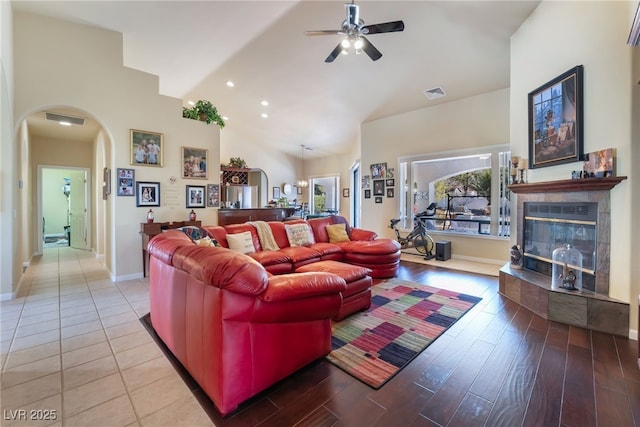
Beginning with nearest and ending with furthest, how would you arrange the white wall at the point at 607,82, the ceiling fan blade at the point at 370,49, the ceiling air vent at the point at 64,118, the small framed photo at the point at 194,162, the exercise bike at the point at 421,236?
the white wall at the point at 607,82 < the ceiling fan blade at the point at 370,49 < the ceiling air vent at the point at 64,118 < the small framed photo at the point at 194,162 < the exercise bike at the point at 421,236

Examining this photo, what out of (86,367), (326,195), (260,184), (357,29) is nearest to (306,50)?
(357,29)

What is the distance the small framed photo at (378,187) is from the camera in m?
7.00

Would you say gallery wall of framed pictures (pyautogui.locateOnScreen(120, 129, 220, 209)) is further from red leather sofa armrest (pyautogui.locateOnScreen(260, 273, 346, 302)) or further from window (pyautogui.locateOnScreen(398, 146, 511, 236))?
window (pyautogui.locateOnScreen(398, 146, 511, 236))

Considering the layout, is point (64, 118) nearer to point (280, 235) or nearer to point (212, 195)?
point (212, 195)

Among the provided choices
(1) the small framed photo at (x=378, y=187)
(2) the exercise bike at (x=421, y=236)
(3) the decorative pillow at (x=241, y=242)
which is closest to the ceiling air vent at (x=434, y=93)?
(1) the small framed photo at (x=378, y=187)

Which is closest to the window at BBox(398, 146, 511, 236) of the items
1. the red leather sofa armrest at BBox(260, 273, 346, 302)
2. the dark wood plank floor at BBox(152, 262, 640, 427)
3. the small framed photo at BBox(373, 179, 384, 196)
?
the small framed photo at BBox(373, 179, 384, 196)

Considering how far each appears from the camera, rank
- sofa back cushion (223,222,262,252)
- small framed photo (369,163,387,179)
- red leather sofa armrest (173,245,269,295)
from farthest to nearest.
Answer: small framed photo (369,163,387,179)
sofa back cushion (223,222,262,252)
red leather sofa armrest (173,245,269,295)

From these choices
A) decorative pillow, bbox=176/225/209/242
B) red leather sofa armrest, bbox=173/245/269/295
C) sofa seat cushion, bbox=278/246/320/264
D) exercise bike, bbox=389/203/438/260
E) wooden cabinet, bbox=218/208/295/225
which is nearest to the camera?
red leather sofa armrest, bbox=173/245/269/295

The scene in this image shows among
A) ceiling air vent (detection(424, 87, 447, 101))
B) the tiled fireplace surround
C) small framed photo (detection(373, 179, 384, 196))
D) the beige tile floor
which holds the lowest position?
the beige tile floor

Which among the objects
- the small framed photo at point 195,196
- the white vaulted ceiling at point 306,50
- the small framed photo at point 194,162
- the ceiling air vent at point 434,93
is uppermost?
the white vaulted ceiling at point 306,50

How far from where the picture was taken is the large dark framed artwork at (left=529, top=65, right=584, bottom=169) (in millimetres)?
2943

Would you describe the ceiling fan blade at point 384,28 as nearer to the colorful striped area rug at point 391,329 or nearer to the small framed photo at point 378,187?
the colorful striped area rug at point 391,329

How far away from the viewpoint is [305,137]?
29.2 feet

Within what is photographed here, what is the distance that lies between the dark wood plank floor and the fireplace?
2.67 ft
